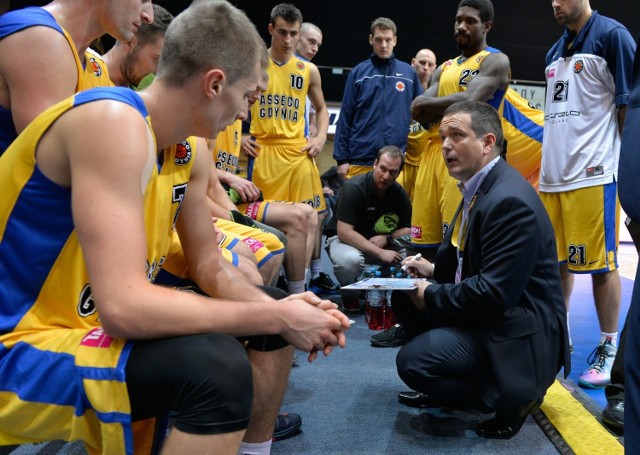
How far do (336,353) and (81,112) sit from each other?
2.60 m

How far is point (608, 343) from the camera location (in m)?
3.31

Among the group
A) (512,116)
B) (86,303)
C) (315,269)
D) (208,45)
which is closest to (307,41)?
(315,269)

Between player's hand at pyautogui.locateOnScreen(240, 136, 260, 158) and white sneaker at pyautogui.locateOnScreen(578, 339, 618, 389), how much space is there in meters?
2.95

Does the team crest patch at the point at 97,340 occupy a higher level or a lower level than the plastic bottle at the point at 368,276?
higher

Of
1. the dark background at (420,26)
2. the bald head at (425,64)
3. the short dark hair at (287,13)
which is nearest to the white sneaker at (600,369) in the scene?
the short dark hair at (287,13)

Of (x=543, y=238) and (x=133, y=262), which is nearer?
(x=133, y=262)

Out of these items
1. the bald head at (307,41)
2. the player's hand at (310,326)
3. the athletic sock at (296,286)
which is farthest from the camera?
the bald head at (307,41)

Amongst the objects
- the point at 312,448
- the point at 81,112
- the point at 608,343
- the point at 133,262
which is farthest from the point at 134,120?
the point at 608,343

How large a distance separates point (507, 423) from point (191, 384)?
169cm

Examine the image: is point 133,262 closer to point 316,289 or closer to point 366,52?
point 316,289

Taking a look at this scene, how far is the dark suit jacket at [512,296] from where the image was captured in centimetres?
253

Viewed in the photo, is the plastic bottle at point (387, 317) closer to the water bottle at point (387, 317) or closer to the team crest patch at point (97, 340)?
the water bottle at point (387, 317)

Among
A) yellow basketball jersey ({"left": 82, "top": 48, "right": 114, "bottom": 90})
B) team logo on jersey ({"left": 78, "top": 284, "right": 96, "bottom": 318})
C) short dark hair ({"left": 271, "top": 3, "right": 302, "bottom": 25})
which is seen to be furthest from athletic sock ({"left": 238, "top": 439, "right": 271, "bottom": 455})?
short dark hair ({"left": 271, "top": 3, "right": 302, "bottom": 25})

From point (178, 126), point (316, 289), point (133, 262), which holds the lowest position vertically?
point (316, 289)
